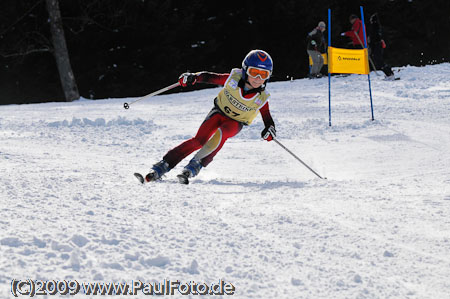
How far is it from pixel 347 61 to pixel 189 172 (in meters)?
4.98

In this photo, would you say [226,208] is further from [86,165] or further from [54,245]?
[86,165]

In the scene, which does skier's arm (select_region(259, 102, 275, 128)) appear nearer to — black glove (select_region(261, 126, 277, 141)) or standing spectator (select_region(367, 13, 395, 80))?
black glove (select_region(261, 126, 277, 141))

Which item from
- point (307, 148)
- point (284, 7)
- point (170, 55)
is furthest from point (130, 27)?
point (307, 148)

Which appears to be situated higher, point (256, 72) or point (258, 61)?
point (258, 61)

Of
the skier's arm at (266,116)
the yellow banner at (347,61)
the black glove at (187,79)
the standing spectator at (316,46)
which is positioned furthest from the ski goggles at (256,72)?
the standing spectator at (316,46)

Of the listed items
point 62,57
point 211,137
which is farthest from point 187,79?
point 62,57

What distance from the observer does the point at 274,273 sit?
2.51m

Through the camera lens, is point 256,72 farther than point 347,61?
No

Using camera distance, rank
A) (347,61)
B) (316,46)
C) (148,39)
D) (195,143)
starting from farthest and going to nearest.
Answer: (148,39)
(316,46)
(347,61)
(195,143)

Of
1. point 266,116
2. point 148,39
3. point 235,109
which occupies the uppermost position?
point 148,39

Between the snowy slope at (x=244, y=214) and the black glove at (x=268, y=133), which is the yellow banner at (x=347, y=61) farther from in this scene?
the black glove at (x=268, y=133)

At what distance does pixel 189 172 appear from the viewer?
492 centimetres

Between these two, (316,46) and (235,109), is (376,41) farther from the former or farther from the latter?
(235,109)

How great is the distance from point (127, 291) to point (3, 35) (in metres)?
20.3
